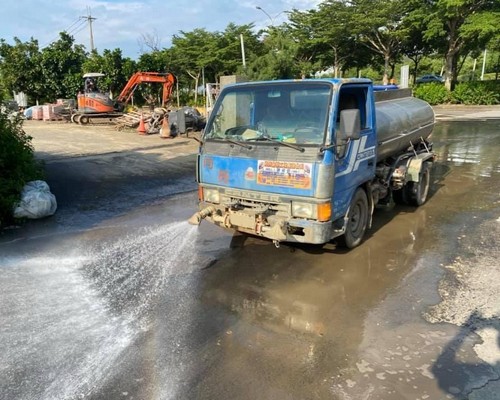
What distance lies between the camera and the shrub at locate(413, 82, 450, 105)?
1330 inches

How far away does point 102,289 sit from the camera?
4.84 meters

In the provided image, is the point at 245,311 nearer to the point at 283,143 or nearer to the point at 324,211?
the point at 324,211

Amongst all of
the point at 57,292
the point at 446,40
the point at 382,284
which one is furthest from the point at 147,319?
the point at 446,40

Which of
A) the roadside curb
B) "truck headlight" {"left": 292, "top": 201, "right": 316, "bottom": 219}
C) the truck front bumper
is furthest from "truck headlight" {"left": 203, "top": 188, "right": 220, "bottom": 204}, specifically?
the roadside curb

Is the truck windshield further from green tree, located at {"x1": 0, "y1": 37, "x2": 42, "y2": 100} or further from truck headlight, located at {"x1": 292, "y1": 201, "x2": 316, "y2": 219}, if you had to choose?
green tree, located at {"x1": 0, "y1": 37, "x2": 42, "y2": 100}

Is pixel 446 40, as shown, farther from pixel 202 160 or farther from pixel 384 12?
pixel 202 160

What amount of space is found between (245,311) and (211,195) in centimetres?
175

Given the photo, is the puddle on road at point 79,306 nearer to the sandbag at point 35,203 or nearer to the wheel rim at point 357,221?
the sandbag at point 35,203

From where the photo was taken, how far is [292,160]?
15.9 feet

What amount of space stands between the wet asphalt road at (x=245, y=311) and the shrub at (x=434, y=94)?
2940 cm

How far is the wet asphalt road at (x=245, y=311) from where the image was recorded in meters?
3.31

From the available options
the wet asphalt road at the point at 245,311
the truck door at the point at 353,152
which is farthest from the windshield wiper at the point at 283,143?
the wet asphalt road at the point at 245,311

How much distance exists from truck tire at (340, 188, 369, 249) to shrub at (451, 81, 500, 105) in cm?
3166

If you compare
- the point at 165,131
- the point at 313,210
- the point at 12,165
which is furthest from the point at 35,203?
the point at 165,131
